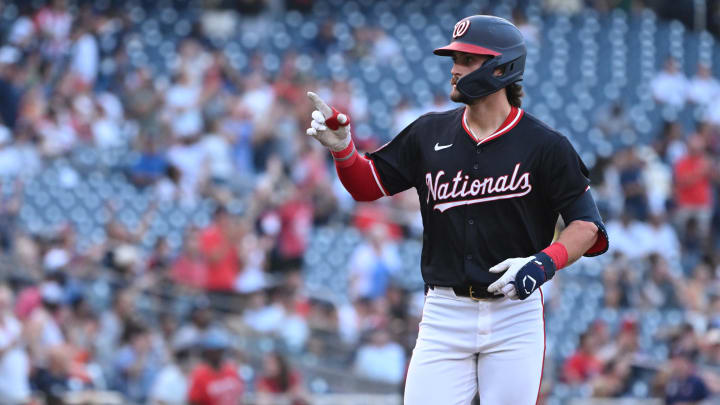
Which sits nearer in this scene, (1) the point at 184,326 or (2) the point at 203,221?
(1) the point at 184,326

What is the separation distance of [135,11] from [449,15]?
4.35 metres

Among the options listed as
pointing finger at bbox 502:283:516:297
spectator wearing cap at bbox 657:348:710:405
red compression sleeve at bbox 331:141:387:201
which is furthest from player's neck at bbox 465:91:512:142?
spectator wearing cap at bbox 657:348:710:405

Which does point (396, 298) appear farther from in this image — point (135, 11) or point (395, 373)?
point (135, 11)

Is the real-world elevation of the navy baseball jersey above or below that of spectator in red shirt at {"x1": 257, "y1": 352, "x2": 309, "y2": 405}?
above

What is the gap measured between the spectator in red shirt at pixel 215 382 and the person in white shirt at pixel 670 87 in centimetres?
911

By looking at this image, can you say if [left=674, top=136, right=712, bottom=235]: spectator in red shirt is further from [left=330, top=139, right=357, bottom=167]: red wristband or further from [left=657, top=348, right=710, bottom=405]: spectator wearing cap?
[left=330, top=139, right=357, bottom=167]: red wristband

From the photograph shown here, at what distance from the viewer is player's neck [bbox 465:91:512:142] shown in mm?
4293

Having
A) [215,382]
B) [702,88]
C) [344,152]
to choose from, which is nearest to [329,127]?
[344,152]

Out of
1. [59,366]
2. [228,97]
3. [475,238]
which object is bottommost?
[59,366]

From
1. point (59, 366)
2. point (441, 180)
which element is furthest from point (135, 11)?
point (441, 180)

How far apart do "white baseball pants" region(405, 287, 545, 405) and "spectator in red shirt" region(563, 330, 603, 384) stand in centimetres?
623

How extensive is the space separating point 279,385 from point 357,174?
4.79 m

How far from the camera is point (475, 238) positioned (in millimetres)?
4203

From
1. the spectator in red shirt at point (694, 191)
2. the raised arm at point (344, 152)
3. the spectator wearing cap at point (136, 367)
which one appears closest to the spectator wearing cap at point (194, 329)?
the spectator wearing cap at point (136, 367)
